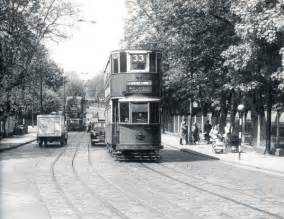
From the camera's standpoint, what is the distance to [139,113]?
81.6ft

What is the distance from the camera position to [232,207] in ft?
40.7

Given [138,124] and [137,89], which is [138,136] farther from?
[137,89]

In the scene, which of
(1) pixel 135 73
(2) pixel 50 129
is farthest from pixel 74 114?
(1) pixel 135 73

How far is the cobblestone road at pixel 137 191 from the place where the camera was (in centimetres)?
1174

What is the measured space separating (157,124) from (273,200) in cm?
1176

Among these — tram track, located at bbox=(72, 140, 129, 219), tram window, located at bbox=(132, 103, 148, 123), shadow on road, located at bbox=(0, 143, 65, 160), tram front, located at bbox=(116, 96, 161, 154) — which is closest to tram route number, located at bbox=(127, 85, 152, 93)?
tram front, located at bbox=(116, 96, 161, 154)

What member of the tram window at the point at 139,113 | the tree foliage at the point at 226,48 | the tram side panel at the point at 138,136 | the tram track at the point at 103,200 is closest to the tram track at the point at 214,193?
the tram side panel at the point at 138,136

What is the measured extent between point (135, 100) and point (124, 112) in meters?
0.79

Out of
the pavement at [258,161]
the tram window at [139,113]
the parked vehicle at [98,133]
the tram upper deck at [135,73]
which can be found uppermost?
the tram upper deck at [135,73]

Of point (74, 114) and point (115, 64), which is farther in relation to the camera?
point (74, 114)

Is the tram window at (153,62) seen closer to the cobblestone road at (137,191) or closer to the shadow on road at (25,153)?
the cobblestone road at (137,191)

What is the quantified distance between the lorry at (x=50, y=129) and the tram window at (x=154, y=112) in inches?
699

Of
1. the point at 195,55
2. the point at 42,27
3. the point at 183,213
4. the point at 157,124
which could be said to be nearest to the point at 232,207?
the point at 183,213

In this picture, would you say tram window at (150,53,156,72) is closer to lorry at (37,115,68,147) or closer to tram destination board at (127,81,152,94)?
tram destination board at (127,81,152,94)
